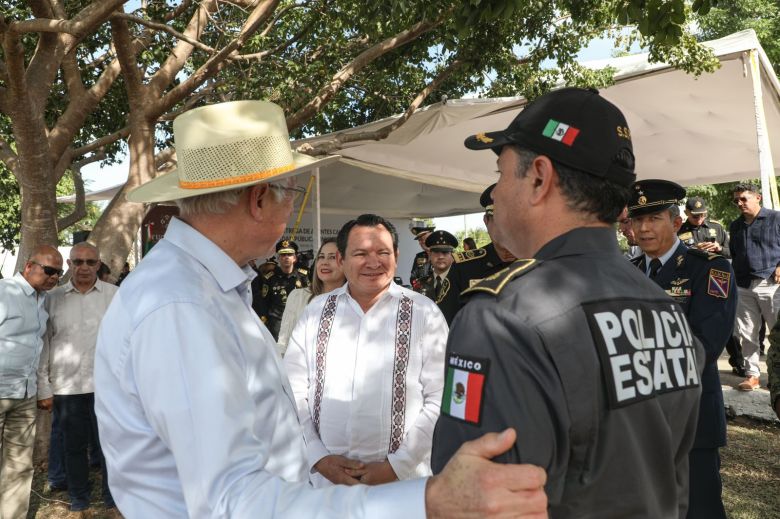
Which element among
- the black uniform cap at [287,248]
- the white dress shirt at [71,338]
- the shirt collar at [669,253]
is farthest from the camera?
the black uniform cap at [287,248]

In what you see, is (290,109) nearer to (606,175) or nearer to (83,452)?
(83,452)

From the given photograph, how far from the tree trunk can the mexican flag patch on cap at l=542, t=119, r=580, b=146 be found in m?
5.83

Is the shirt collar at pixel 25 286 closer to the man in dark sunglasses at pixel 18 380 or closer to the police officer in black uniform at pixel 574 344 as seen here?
the man in dark sunglasses at pixel 18 380

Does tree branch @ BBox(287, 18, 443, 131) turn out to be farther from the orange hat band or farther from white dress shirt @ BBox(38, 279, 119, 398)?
the orange hat band

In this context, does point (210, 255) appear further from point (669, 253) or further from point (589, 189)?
point (669, 253)

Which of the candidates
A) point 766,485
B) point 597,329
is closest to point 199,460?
point 597,329

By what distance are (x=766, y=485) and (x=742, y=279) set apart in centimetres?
366

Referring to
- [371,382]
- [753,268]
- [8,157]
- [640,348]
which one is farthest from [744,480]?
[8,157]

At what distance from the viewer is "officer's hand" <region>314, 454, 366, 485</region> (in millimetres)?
2711

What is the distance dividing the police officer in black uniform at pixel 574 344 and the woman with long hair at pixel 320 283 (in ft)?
12.4

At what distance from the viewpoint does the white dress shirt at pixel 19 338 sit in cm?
472

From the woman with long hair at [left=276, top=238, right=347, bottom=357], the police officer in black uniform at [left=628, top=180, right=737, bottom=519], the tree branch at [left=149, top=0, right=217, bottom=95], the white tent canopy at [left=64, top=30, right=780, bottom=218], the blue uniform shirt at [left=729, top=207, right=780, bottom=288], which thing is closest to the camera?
the police officer in black uniform at [left=628, top=180, right=737, bottom=519]

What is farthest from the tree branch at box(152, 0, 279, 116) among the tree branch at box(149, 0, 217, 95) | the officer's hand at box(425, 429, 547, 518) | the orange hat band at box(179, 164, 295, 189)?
the officer's hand at box(425, 429, 547, 518)

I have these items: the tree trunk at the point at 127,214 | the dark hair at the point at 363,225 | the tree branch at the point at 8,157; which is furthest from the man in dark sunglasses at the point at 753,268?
the tree branch at the point at 8,157
